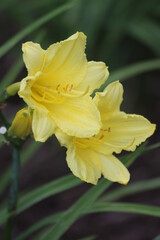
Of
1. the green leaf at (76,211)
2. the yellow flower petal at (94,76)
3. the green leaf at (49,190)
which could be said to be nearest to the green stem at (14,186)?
the green leaf at (49,190)

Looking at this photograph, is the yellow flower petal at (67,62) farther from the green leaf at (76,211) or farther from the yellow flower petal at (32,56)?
the green leaf at (76,211)

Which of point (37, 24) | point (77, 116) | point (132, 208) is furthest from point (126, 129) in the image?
point (37, 24)

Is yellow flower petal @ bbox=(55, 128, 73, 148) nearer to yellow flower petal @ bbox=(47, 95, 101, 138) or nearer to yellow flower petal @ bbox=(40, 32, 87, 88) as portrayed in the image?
yellow flower petal @ bbox=(47, 95, 101, 138)

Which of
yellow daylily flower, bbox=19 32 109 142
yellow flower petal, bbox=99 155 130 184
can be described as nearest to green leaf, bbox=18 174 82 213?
yellow flower petal, bbox=99 155 130 184

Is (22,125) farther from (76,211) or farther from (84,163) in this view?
(76,211)

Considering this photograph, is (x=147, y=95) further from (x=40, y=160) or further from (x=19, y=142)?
(x=19, y=142)

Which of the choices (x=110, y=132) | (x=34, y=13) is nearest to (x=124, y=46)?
(x=34, y=13)
